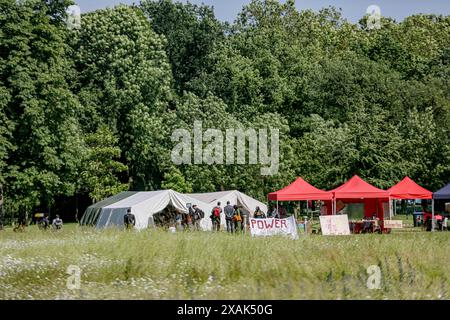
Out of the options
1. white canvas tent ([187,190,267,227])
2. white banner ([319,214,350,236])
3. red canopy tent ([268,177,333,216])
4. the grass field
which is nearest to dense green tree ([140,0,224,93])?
white canvas tent ([187,190,267,227])

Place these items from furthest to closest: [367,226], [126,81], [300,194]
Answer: [126,81] < [300,194] < [367,226]

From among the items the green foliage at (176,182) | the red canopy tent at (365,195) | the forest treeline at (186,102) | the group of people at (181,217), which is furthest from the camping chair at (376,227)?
the green foliage at (176,182)

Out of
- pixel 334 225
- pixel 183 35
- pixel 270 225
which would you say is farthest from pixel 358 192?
pixel 183 35

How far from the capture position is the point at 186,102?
2586 inches

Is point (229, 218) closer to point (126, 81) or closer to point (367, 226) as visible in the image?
point (367, 226)

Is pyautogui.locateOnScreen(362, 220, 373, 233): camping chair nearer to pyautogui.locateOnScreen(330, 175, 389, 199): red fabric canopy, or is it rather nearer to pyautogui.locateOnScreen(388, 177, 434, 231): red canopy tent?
pyautogui.locateOnScreen(330, 175, 389, 199): red fabric canopy

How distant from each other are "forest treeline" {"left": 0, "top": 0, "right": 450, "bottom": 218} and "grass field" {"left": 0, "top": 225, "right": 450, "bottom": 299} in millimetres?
29501

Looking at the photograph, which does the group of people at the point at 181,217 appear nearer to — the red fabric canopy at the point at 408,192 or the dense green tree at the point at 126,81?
the red fabric canopy at the point at 408,192

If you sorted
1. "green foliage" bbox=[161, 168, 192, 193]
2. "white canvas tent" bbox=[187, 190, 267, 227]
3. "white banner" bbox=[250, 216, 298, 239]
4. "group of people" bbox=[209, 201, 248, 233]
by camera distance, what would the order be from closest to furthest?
"white banner" bbox=[250, 216, 298, 239] → "group of people" bbox=[209, 201, 248, 233] → "white canvas tent" bbox=[187, 190, 267, 227] → "green foliage" bbox=[161, 168, 192, 193]

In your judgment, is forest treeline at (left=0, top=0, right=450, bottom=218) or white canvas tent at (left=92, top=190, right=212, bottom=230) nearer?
white canvas tent at (left=92, top=190, right=212, bottom=230)

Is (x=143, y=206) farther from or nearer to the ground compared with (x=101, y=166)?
nearer to the ground

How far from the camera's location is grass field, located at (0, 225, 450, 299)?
1389 cm

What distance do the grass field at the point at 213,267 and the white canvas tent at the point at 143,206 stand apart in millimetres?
22915

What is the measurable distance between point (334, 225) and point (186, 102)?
25570 mm
